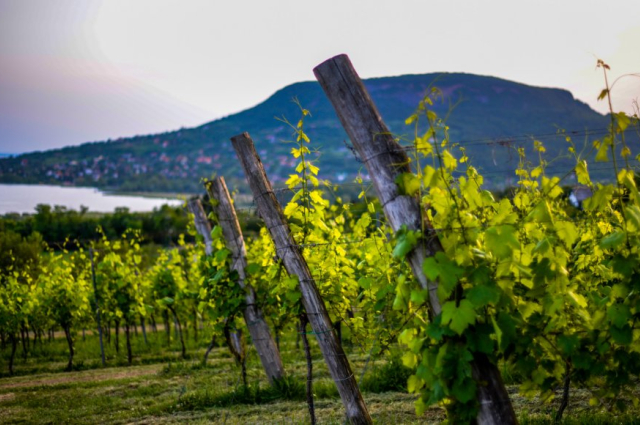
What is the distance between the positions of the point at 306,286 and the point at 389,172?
190cm

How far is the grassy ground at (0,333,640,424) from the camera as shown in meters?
5.38

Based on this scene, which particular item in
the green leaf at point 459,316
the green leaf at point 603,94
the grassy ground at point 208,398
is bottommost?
the grassy ground at point 208,398

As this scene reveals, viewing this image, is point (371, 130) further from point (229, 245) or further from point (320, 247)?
point (229, 245)

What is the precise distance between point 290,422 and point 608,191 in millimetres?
3784

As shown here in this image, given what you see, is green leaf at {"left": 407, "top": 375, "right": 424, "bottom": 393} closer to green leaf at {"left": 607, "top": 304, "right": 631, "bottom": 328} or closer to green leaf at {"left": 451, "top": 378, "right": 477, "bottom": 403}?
green leaf at {"left": 451, "top": 378, "right": 477, "bottom": 403}

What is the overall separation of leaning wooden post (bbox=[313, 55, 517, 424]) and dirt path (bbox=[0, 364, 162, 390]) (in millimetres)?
8221

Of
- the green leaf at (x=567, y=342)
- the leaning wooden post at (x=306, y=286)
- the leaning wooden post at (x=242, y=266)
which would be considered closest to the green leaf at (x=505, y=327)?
the green leaf at (x=567, y=342)

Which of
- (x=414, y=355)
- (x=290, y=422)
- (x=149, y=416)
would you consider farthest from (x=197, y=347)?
(x=414, y=355)

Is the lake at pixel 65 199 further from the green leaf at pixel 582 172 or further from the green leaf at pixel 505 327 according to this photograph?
the green leaf at pixel 505 327

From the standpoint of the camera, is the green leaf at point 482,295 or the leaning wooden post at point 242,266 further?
the leaning wooden post at point 242,266

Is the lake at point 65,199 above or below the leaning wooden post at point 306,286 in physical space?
above

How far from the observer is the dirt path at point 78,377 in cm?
1002

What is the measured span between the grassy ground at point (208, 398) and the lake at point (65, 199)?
231 ft

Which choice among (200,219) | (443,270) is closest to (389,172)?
(443,270)
